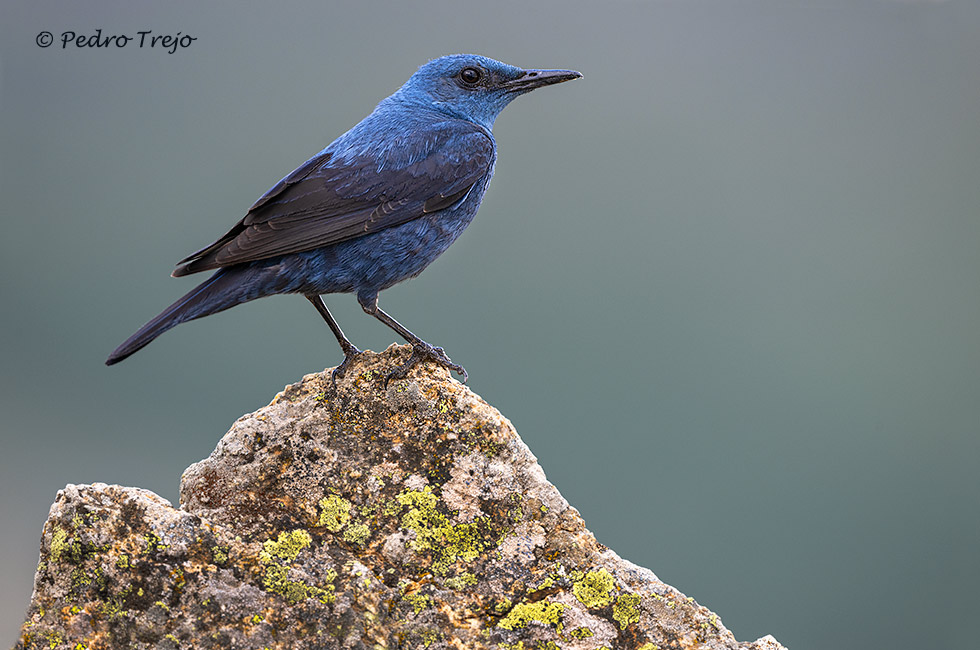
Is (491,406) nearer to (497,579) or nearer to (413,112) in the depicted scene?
(497,579)

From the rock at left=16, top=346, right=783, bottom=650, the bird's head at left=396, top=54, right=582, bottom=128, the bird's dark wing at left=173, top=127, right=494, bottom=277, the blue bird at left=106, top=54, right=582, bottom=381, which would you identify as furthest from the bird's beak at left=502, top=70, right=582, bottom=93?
the rock at left=16, top=346, right=783, bottom=650

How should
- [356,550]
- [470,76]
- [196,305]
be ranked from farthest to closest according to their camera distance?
[470,76] < [196,305] < [356,550]

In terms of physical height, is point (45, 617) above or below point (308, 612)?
below

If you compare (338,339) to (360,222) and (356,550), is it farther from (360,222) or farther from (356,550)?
(356,550)

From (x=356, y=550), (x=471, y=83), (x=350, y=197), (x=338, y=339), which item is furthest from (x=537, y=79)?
(x=356, y=550)

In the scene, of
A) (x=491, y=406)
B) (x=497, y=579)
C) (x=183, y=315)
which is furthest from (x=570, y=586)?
(x=183, y=315)

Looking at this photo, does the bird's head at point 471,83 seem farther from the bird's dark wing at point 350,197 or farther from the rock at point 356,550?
the rock at point 356,550

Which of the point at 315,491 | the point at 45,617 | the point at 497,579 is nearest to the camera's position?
the point at 45,617

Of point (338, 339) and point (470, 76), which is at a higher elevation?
point (470, 76)
